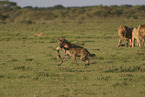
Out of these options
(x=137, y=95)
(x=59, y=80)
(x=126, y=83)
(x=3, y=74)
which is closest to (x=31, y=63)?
(x=3, y=74)

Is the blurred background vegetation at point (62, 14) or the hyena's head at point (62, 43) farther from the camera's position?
the blurred background vegetation at point (62, 14)

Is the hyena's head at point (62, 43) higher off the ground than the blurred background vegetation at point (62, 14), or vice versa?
the blurred background vegetation at point (62, 14)

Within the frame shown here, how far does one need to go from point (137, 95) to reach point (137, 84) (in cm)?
100

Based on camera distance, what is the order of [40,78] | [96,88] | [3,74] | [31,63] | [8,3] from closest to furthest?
[96,88]
[40,78]
[3,74]
[31,63]
[8,3]

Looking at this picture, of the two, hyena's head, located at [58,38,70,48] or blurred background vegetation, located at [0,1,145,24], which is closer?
hyena's head, located at [58,38,70,48]

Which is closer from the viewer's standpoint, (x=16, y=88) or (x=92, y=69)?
(x=16, y=88)

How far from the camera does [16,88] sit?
643 centimetres

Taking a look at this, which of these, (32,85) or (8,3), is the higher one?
(8,3)

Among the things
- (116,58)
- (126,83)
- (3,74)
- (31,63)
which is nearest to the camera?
(126,83)

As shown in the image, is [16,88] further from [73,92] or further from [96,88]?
[96,88]

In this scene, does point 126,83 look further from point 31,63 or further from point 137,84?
point 31,63

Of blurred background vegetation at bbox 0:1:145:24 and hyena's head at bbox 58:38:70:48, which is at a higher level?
blurred background vegetation at bbox 0:1:145:24

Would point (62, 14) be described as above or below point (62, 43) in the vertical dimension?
above

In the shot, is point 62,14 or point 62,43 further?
point 62,14
